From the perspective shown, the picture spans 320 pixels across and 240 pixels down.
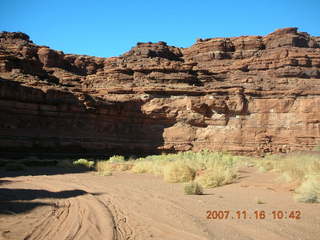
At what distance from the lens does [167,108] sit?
94.3 feet

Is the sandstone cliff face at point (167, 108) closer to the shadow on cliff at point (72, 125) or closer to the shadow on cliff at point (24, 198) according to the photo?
the shadow on cliff at point (72, 125)

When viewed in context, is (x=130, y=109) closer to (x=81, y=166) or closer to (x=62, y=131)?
(x=62, y=131)

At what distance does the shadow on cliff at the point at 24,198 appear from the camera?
18.1ft

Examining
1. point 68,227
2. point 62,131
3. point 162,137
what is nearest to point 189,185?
point 68,227

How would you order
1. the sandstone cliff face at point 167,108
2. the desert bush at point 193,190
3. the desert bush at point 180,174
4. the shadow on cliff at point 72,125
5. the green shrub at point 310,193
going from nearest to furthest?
1. the green shrub at point 310,193
2. the desert bush at point 193,190
3. the desert bush at point 180,174
4. the shadow on cliff at point 72,125
5. the sandstone cliff face at point 167,108

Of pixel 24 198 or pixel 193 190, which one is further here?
pixel 193 190

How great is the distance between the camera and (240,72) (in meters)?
36.2

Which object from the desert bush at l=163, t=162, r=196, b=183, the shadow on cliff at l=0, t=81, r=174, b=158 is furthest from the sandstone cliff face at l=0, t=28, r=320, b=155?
the desert bush at l=163, t=162, r=196, b=183

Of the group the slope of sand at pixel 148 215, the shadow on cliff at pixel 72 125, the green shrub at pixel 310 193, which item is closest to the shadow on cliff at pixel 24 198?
the slope of sand at pixel 148 215
